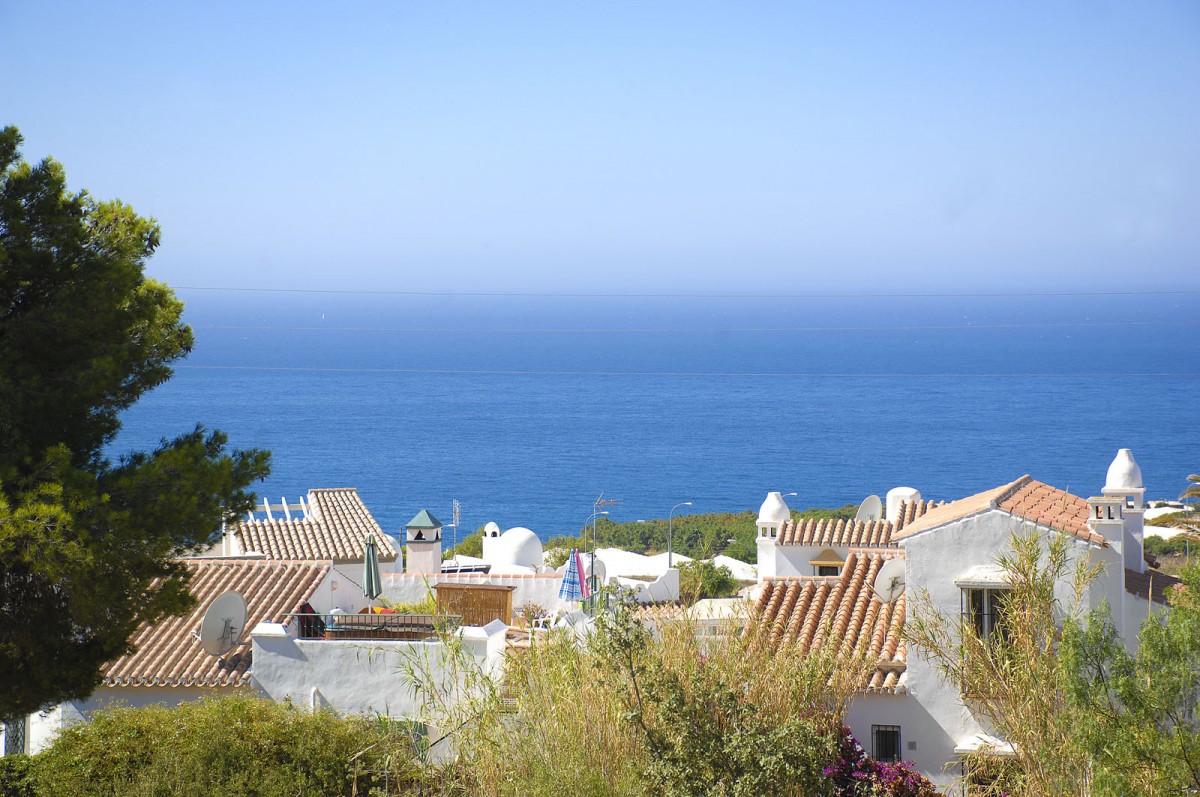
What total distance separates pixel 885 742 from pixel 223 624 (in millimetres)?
8163

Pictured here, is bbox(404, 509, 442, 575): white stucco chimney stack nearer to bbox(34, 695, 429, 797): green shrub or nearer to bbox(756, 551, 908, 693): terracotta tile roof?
bbox(756, 551, 908, 693): terracotta tile roof

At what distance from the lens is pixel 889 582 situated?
15.6 m

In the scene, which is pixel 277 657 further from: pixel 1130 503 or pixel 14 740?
pixel 1130 503

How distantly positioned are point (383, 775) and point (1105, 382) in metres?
167

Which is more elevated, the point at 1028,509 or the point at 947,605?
the point at 1028,509

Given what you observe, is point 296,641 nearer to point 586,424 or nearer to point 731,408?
point 586,424

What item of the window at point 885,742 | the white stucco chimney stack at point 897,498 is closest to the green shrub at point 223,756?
the window at point 885,742

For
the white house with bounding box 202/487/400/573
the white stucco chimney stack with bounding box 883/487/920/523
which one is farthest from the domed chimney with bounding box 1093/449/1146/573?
the white house with bounding box 202/487/400/573

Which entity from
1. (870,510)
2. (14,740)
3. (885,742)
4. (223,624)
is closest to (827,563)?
(870,510)

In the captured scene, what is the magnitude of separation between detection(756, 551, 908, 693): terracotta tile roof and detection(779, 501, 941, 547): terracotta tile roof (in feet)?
26.3

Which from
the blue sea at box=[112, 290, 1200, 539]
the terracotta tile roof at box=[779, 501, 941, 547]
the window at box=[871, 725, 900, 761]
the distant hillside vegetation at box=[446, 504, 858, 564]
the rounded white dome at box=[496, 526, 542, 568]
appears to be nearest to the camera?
the window at box=[871, 725, 900, 761]

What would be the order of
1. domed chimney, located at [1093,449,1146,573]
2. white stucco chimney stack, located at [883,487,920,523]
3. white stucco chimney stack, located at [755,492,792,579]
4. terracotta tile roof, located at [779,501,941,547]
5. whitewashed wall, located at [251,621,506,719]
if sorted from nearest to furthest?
whitewashed wall, located at [251,621,506,719] < domed chimney, located at [1093,449,1146,573] < terracotta tile roof, located at [779,501,941,547] < white stucco chimney stack, located at [755,492,792,579] < white stucco chimney stack, located at [883,487,920,523]

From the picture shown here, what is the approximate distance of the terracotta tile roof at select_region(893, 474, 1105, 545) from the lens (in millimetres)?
13789

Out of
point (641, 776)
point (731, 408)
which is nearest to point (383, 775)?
point (641, 776)
